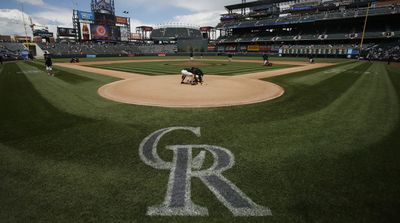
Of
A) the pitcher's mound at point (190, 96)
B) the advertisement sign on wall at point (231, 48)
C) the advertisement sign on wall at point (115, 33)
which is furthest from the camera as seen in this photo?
the advertisement sign on wall at point (115, 33)

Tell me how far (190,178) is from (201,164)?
0.56 meters

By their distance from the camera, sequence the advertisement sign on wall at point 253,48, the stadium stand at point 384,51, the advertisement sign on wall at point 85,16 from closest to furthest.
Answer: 1. the stadium stand at point 384,51
2. the advertisement sign on wall at point 253,48
3. the advertisement sign on wall at point 85,16

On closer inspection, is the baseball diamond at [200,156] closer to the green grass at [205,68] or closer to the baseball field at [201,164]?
the baseball field at [201,164]

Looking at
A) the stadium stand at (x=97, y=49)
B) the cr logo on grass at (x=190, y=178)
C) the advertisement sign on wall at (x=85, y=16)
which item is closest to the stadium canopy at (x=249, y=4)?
the stadium stand at (x=97, y=49)

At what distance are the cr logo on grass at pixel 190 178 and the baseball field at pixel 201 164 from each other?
0.08ft

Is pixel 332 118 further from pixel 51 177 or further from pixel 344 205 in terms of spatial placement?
pixel 51 177

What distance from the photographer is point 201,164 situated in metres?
4.85

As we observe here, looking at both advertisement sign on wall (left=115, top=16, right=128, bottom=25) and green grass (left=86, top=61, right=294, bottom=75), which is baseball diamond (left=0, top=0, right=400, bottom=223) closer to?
green grass (left=86, top=61, right=294, bottom=75)

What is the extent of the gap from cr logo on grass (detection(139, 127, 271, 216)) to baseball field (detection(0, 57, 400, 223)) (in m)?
0.02

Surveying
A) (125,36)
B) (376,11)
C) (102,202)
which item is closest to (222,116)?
(102,202)

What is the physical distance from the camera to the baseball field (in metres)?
3.46

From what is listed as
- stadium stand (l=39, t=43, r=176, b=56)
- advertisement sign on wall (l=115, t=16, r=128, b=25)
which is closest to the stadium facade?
stadium stand (l=39, t=43, r=176, b=56)

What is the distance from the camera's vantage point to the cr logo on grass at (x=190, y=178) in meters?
3.47

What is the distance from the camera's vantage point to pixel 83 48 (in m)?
71.2
